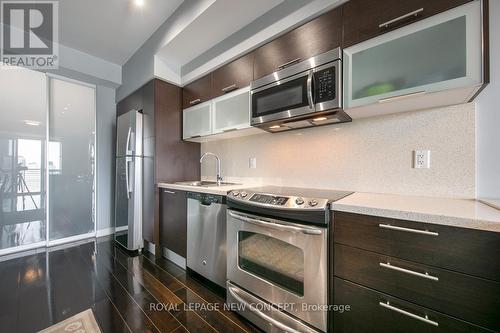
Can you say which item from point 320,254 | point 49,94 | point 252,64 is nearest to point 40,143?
point 49,94

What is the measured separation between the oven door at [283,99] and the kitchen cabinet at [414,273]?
816 millimetres

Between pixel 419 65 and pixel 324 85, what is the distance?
1.65 ft

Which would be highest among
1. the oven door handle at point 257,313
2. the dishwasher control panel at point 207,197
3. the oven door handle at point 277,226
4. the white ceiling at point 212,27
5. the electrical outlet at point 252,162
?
the white ceiling at point 212,27

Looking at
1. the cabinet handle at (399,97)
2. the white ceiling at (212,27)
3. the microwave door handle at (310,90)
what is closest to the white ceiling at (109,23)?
the white ceiling at (212,27)

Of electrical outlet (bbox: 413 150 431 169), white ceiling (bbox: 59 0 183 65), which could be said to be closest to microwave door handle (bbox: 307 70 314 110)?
electrical outlet (bbox: 413 150 431 169)

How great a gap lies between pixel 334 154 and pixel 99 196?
3784mm

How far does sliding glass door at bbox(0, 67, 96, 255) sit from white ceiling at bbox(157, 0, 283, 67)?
188 cm

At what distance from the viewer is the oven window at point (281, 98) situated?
147 cm

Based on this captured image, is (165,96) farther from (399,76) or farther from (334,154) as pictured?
(399,76)

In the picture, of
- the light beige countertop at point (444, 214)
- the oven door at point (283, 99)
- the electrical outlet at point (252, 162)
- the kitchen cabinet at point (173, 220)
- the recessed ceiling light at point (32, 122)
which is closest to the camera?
the light beige countertop at point (444, 214)

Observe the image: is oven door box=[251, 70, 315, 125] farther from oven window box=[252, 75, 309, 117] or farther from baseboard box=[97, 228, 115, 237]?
baseboard box=[97, 228, 115, 237]

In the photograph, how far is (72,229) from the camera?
121 inches

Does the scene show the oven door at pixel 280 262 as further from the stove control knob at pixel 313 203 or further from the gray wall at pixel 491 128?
the gray wall at pixel 491 128

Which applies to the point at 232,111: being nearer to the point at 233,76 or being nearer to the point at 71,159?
the point at 233,76
